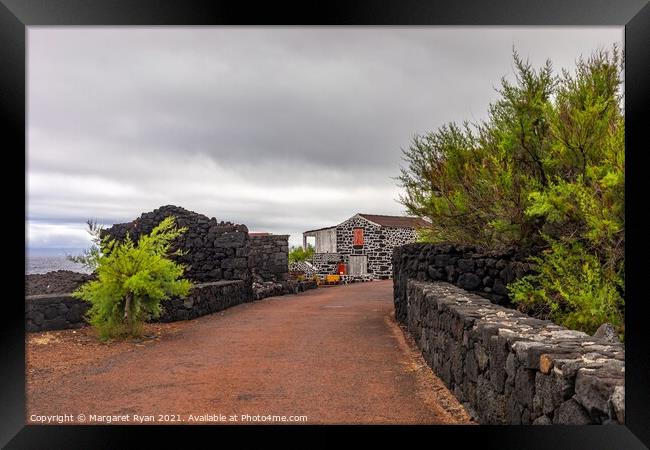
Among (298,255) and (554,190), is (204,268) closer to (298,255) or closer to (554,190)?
(554,190)

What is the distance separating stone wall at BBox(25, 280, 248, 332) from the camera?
8.62 meters

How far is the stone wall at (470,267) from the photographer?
8164 millimetres

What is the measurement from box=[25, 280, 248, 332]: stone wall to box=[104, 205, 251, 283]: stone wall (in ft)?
2.57

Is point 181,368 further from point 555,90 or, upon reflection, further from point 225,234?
point 225,234

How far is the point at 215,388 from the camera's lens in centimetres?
542

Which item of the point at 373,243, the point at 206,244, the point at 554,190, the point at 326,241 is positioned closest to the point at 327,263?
the point at 326,241

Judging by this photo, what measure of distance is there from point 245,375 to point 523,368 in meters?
3.75

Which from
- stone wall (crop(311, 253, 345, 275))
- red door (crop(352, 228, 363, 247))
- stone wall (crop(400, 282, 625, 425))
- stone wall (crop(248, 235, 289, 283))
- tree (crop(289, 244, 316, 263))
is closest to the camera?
stone wall (crop(400, 282, 625, 425))

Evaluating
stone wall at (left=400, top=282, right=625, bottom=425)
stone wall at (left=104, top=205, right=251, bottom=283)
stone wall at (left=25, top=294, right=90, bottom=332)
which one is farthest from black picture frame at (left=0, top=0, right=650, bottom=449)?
stone wall at (left=104, top=205, right=251, bottom=283)

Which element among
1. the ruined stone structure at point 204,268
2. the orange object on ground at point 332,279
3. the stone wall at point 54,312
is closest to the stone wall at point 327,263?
the orange object on ground at point 332,279

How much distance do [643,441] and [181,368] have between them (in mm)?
5387

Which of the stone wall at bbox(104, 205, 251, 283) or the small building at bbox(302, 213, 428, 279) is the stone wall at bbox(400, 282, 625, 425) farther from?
the small building at bbox(302, 213, 428, 279)

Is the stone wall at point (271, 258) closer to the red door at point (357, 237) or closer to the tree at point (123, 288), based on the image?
the red door at point (357, 237)

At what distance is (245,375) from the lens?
235 inches
